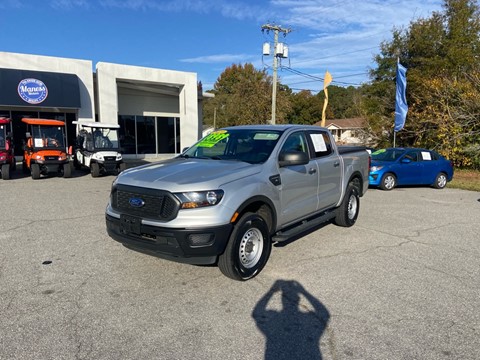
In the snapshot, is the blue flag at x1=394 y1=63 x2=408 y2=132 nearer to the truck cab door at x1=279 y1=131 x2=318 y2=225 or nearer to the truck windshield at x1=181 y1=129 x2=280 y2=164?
the truck cab door at x1=279 y1=131 x2=318 y2=225

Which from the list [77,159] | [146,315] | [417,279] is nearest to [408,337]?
[417,279]

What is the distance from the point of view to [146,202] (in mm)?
4141

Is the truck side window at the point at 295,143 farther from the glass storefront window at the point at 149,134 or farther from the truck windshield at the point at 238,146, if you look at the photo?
the glass storefront window at the point at 149,134

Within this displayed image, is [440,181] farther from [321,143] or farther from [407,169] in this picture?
[321,143]

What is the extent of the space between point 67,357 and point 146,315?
Answer: 83 cm

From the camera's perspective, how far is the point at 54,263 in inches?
196

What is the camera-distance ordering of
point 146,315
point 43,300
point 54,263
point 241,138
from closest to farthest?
point 146,315
point 43,300
point 54,263
point 241,138

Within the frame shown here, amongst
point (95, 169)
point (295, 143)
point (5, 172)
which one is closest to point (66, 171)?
point (95, 169)

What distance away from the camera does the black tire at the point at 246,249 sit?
13.6 feet

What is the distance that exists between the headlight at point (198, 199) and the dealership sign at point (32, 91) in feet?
55.8

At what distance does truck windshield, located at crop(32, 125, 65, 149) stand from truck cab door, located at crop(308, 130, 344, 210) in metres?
11.7

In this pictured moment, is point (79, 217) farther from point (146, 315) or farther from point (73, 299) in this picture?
point (146, 315)

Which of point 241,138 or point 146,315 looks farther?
point 241,138

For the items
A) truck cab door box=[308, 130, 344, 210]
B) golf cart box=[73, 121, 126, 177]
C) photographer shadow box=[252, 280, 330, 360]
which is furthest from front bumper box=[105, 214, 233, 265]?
golf cart box=[73, 121, 126, 177]
